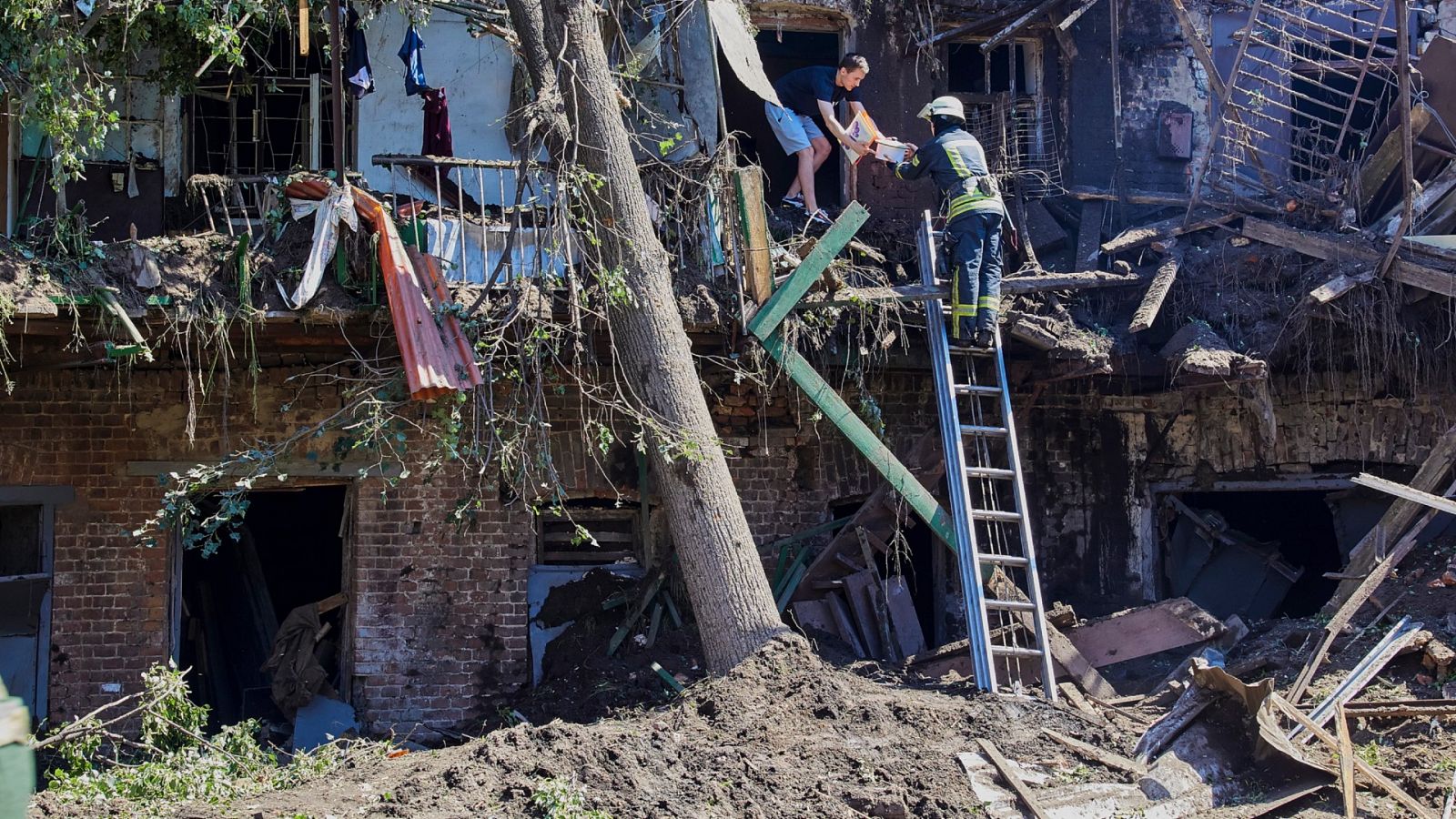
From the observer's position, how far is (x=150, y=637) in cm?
959

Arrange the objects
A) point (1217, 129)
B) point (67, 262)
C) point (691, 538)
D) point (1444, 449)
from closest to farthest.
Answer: point (691, 538), point (67, 262), point (1444, 449), point (1217, 129)

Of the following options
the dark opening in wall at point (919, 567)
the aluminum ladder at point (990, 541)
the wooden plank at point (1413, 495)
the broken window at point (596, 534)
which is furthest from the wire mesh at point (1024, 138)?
the broken window at point (596, 534)

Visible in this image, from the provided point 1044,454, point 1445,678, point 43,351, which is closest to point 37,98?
point 43,351

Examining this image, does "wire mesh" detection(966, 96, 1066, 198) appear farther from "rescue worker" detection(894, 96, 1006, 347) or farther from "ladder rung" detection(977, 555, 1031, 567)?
"ladder rung" detection(977, 555, 1031, 567)

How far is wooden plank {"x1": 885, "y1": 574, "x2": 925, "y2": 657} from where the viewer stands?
948 centimetres

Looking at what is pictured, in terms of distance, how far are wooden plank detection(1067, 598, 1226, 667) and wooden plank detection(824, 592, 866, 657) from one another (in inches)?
55.1

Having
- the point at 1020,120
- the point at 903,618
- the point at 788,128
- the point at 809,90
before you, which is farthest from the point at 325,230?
the point at 1020,120

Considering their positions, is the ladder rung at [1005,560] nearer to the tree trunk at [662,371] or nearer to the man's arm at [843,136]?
the tree trunk at [662,371]

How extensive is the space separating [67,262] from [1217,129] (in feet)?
26.0

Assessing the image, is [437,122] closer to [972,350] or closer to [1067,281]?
[972,350]

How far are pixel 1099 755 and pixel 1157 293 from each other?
384cm

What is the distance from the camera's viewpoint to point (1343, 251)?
970cm

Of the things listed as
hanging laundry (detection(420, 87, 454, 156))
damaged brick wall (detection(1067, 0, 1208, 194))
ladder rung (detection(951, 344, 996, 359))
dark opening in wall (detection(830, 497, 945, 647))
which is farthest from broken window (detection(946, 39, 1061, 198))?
hanging laundry (detection(420, 87, 454, 156))

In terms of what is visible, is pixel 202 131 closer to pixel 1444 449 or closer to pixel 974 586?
pixel 974 586
